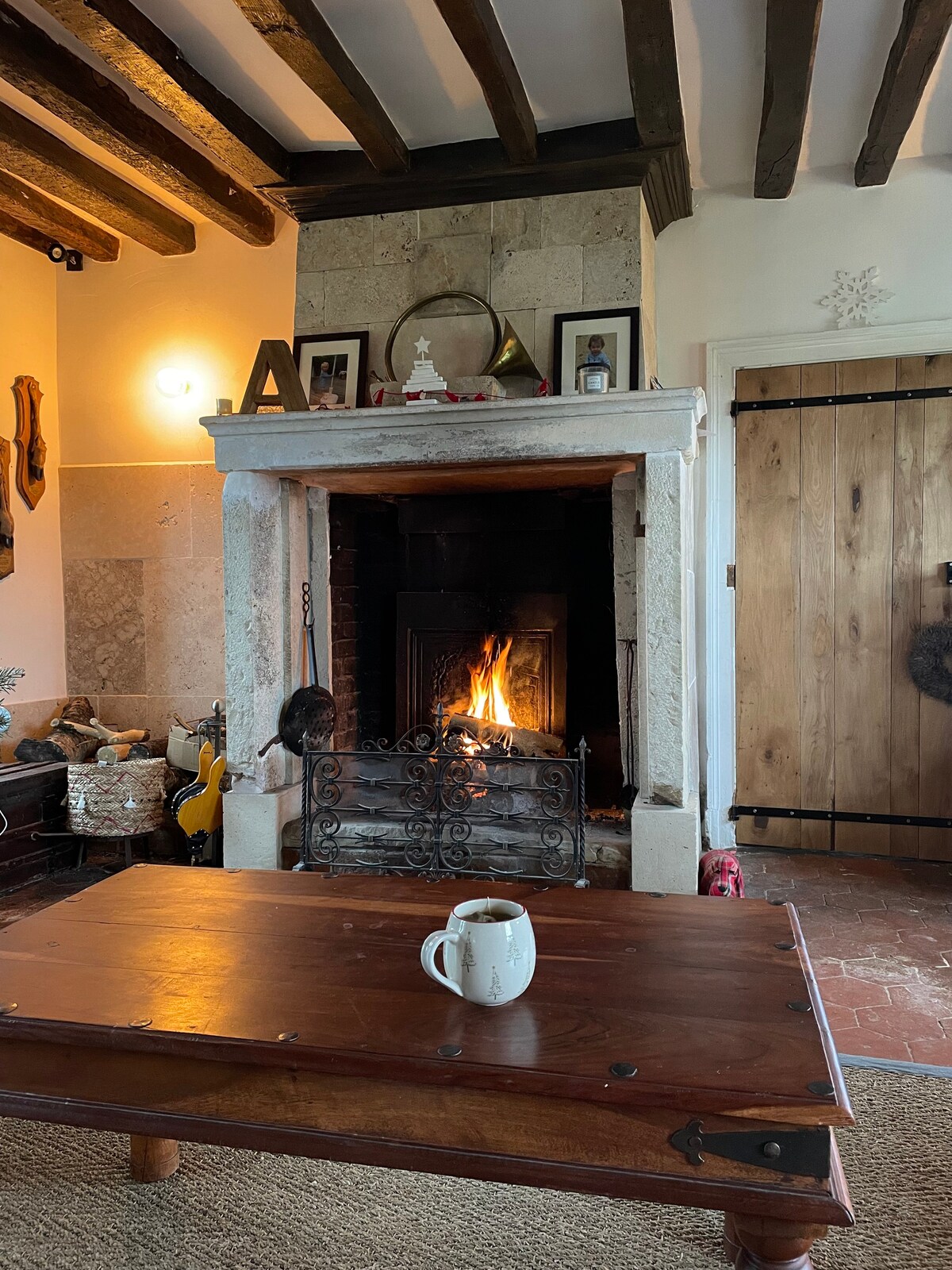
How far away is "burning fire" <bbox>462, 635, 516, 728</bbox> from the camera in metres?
3.60

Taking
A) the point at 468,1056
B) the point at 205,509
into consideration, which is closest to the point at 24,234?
the point at 205,509

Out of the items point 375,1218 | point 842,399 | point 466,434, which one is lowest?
point 375,1218

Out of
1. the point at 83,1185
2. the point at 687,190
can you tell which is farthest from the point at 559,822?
the point at 687,190

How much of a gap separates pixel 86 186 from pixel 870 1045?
3972 millimetres

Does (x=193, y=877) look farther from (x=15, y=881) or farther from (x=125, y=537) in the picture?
(x=125, y=537)

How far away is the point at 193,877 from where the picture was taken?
1801mm

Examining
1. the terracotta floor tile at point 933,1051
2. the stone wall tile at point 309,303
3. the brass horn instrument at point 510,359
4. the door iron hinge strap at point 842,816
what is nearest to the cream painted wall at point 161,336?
the stone wall tile at point 309,303

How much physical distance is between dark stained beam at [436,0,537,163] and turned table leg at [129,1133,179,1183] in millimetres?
2692

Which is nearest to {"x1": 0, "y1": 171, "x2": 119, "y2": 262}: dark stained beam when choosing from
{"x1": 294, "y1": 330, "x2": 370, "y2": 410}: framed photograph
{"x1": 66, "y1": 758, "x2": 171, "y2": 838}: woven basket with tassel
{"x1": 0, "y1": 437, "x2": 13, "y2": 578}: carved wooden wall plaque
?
{"x1": 0, "y1": 437, "x2": 13, "y2": 578}: carved wooden wall plaque

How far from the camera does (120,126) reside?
3113 mm

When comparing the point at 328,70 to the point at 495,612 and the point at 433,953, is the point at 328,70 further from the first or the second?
the point at 433,953

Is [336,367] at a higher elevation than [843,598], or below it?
higher

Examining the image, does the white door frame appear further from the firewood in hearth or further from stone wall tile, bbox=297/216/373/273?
stone wall tile, bbox=297/216/373/273

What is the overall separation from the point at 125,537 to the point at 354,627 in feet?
4.50
